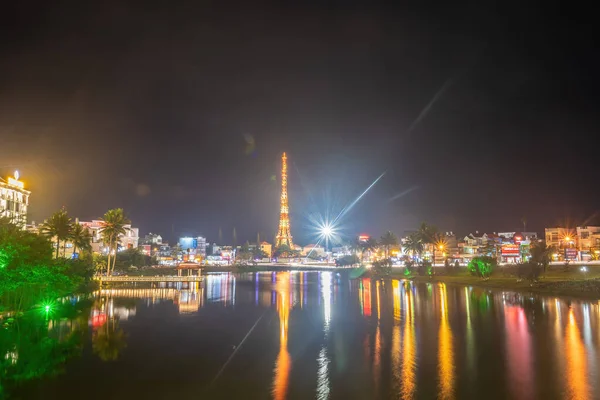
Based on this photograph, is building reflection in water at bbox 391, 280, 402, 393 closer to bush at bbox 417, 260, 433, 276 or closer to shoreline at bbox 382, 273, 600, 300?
shoreline at bbox 382, 273, 600, 300

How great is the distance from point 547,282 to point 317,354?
2048 inches

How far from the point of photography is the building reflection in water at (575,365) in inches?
716

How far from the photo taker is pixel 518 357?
24.5m

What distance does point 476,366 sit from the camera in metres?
22.5

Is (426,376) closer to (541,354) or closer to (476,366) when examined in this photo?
(476,366)

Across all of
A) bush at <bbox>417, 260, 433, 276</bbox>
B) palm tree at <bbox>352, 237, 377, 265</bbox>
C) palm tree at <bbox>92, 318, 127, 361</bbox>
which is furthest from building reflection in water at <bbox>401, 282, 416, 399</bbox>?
palm tree at <bbox>352, 237, 377, 265</bbox>

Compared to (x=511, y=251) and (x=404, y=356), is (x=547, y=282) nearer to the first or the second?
(x=511, y=251)

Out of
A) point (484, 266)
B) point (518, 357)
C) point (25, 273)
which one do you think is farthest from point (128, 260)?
point (518, 357)

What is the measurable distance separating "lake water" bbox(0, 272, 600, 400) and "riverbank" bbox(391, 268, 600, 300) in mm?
10669

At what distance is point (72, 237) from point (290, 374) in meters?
70.2

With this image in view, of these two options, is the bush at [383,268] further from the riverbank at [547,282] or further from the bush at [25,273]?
the bush at [25,273]

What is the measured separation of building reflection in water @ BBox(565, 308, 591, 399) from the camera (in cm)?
1819

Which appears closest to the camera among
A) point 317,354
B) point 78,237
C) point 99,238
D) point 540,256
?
point 317,354

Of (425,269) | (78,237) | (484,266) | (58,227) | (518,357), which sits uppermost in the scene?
(58,227)
